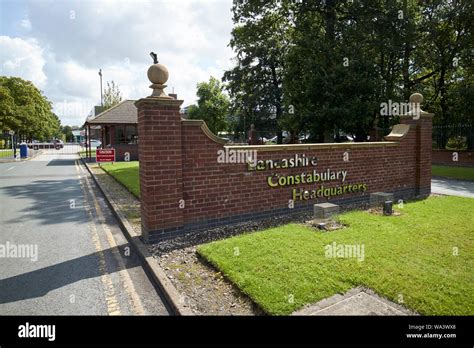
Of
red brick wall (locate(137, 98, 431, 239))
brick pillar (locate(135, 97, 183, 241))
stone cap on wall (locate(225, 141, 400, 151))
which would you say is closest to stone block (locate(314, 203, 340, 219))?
red brick wall (locate(137, 98, 431, 239))

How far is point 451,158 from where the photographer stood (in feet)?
66.5

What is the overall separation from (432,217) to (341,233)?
265 cm

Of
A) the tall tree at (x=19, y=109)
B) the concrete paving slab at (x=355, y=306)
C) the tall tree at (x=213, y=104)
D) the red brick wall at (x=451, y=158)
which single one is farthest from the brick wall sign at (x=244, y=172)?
the tall tree at (x=19, y=109)

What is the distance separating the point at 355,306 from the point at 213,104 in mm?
45294

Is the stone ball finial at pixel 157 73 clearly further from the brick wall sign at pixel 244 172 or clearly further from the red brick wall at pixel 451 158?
the red brick wall at pixel 451 158

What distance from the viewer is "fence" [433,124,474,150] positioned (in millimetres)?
19455

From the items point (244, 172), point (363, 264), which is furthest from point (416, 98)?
point (363, 264)

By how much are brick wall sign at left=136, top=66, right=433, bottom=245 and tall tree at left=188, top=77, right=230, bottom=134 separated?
1518 inches

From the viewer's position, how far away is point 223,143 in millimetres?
6293

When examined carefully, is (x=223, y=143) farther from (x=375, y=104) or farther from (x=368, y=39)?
(x=368, y=39)

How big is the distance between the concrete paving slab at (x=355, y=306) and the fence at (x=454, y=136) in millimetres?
20256

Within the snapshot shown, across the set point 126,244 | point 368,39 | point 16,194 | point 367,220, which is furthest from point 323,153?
point 368,39

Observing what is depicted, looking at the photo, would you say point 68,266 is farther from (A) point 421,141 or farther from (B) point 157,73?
(A) point 421,141

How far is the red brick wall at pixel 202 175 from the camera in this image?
5523 mm
